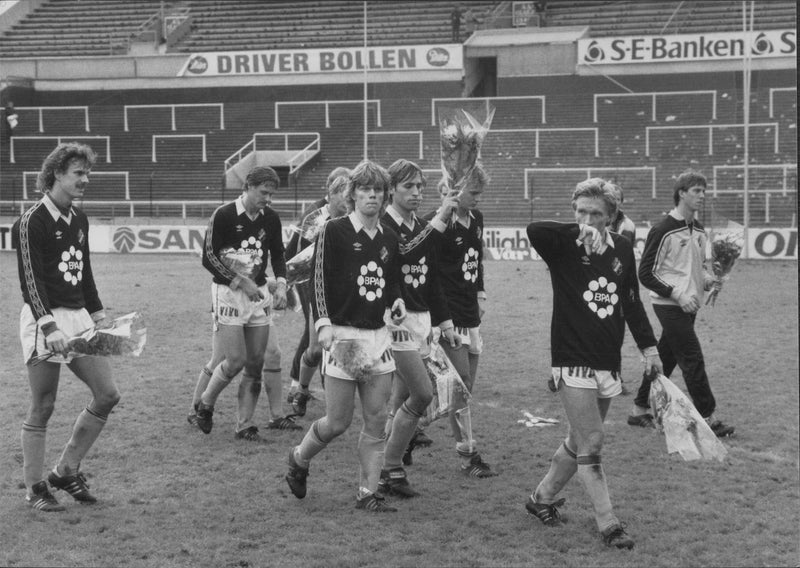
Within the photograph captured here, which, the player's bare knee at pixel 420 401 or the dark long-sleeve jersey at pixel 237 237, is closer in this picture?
the player's bare knee at pixel 420 401

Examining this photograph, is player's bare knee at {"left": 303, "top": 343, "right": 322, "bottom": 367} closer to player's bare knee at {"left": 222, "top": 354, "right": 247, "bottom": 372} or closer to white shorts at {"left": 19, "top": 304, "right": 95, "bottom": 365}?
player's bare knee at {"left": 222, "top": 354, "right": 247, "bottom": 372}

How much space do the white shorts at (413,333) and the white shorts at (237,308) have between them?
5.09ft

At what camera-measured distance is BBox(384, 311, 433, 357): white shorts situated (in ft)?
19.9

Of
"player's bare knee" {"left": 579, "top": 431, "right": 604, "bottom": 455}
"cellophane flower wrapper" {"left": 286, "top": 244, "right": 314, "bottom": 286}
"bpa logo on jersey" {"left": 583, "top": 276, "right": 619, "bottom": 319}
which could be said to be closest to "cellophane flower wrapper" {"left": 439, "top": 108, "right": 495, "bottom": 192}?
"bpa logo on jersey" {"left": 583, "top": 276, "right": 619, "bottom": 319}

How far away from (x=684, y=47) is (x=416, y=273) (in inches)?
1119

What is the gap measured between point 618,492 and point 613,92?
93.1 feet

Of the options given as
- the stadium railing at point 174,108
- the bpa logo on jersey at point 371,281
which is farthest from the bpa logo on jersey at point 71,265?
the stadium railing at point 174,108

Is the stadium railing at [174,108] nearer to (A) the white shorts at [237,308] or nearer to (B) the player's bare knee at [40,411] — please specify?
(A) the white shorts at [237,308]

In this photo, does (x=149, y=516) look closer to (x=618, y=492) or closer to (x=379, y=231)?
(x=379, y=231)

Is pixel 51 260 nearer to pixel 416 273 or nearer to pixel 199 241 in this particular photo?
pixel 416 273

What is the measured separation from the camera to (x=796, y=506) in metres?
5.96

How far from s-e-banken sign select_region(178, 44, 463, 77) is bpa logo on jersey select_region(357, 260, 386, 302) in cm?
2835

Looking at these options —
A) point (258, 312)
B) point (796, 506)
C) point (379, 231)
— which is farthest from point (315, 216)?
point (796, 506)

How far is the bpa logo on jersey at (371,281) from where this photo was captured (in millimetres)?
5656
